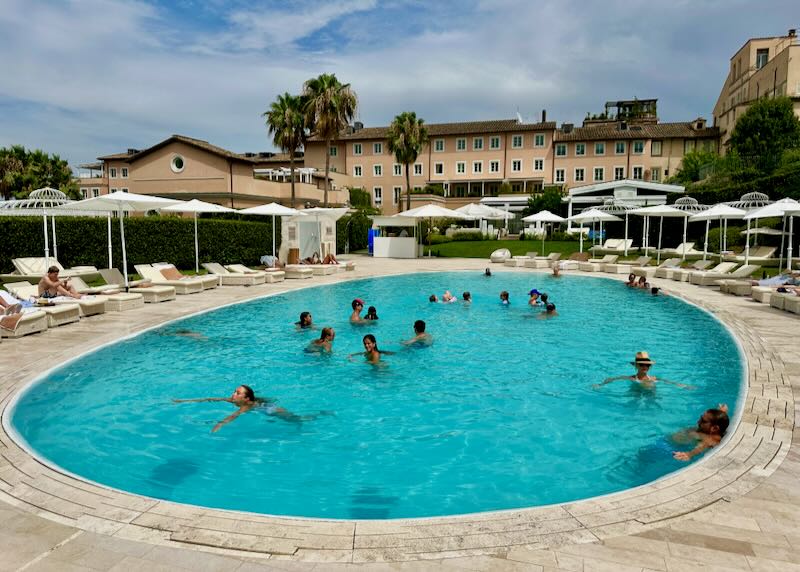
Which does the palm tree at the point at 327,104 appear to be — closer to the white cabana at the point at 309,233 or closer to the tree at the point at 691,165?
the white cabana at the point at 309,233

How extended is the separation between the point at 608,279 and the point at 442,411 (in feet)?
59.8

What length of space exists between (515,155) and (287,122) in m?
30.6

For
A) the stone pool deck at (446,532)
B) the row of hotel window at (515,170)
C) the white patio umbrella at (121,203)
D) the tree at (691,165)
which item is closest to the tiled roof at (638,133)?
the tree at (691,165)

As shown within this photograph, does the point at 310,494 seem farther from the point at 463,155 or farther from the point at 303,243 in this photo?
the point at 463,155

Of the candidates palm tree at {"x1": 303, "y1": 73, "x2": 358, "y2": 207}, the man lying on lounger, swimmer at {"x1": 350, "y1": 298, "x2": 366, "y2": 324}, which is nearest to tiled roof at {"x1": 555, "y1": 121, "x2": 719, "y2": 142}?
palm tree at {"x1": 303, "y1": 73, "x2": 358, "y2": 207}

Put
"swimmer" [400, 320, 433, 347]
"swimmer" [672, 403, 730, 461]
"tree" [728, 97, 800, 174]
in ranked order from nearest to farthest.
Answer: "swimmer" [672, 403, 730, 461]
"swimmer" [400, 320, 433, 347]
"tree" [728, 97, 800, 174]

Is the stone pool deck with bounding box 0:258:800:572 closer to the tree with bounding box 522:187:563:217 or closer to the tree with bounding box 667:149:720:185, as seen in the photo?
the tree with bounding box 522:187:563:217

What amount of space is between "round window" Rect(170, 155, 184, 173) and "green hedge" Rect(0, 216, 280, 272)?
592 inches

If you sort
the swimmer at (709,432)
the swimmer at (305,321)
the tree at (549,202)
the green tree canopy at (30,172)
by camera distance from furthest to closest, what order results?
the tree at (549,202), the green tree canopy at (30,172), the swimmer at (305,321), the swimmer at (709,432)

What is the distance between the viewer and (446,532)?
12.8 feet

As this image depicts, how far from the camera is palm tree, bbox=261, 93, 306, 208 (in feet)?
126

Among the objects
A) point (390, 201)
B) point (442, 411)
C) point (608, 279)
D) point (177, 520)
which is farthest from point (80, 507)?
point (390, 201)

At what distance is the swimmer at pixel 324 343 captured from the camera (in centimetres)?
1090

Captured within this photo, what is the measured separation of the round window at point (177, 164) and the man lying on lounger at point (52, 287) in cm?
3079
